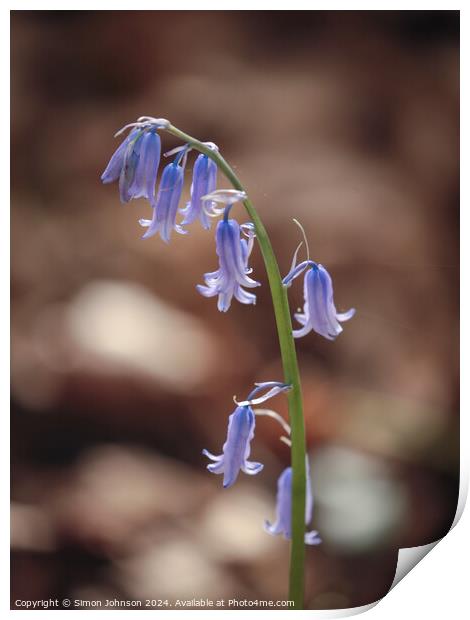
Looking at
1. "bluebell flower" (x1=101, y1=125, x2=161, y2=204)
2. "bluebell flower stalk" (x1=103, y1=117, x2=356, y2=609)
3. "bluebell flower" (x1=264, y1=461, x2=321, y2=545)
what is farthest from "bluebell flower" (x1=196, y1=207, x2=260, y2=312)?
"bluebell flower" (x1=264, y1=461, x2=321, y2=545)

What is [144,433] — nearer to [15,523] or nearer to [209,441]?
[209,441]

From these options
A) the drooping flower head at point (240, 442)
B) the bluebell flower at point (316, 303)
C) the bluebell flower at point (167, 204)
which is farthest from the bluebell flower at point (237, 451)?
the bluebell flower at point (167, 204)

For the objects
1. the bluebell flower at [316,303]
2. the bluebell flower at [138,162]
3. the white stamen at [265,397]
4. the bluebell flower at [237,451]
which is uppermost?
the bluebell flower at [138,162]

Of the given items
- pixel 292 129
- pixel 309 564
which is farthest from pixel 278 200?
pixel 309 564

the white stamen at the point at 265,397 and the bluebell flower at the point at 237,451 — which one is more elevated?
A: the white stamen at the point at 265,397

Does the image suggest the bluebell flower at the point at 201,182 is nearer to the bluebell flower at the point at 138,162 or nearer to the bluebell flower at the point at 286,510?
the bluebell flower at the point at 138,162

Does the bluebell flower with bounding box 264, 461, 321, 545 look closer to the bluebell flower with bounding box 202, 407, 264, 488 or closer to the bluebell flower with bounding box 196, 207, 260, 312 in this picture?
the bluebell flower with bounding box 202, 407, 264, 488
